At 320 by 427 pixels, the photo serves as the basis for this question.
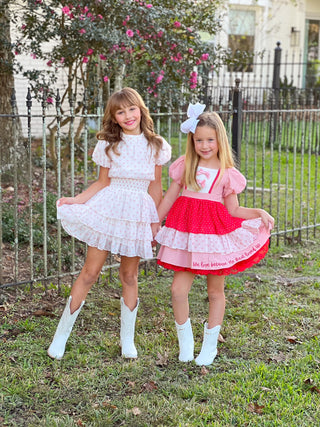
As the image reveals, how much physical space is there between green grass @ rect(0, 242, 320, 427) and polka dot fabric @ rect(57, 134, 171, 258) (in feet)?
2.25

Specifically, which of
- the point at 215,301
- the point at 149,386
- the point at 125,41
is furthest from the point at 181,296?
the point at 125,41

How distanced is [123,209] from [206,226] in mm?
488

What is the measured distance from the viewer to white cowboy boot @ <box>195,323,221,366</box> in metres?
3.58

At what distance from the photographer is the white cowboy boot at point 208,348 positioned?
3582 mm

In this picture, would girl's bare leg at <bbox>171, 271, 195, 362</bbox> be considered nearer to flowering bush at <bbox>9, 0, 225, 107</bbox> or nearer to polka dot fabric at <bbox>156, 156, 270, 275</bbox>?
polka dot fabric at <bbox>156, 156, 270, 275</bbox>

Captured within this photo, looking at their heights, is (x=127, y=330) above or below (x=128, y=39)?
below

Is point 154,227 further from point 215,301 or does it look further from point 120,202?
point 215,301

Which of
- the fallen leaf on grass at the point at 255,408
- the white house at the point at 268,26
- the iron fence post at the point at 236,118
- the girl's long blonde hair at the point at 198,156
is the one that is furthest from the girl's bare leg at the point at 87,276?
the white house at the point at 268,26

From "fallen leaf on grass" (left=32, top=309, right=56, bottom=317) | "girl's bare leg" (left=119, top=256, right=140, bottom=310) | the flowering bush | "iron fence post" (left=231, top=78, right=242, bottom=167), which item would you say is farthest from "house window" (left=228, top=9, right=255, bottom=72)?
"girl's bare leg" (left=119, top=256, right=140, bottom=310)

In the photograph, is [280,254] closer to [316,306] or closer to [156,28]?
[316,306]

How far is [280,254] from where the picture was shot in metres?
6.06

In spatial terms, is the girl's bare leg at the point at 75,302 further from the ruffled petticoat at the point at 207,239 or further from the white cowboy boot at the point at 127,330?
the ruffled petticoat at the point at 207,239

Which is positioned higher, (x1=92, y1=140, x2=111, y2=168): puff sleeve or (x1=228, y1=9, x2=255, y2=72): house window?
(x1=228, y1=9, x2=255, y2=72): house window

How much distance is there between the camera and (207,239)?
3.48 meters
